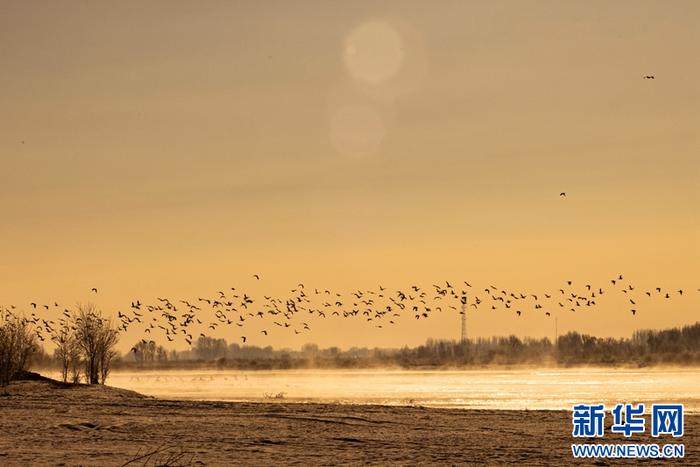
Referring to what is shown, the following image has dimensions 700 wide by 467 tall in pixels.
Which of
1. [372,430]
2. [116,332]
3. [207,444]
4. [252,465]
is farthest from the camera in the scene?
[116,332]

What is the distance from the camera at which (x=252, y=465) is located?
74.0 ft

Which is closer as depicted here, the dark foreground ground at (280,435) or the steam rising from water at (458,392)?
the dark foreground ground at (280,435)

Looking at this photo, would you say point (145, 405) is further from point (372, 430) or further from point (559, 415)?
point (559, 415)

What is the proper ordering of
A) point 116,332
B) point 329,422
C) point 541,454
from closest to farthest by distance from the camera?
point 541,454, point 329,422, point 116,332

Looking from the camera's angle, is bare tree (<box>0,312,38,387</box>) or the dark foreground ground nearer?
the dark foreground ground

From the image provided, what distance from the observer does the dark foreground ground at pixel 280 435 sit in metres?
23.5

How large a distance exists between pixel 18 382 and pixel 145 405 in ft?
45.6

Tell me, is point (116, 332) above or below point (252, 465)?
above

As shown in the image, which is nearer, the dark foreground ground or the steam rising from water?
the dark foreground ground

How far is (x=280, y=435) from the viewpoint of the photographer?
28.0 meters

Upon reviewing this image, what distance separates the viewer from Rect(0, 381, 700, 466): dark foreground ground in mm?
23484

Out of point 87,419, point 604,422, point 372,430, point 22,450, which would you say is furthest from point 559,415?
point 22,450

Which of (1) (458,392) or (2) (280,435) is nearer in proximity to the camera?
(2) (280,435)

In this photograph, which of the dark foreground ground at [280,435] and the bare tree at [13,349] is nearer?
the dark foreground ground at [280,435]
